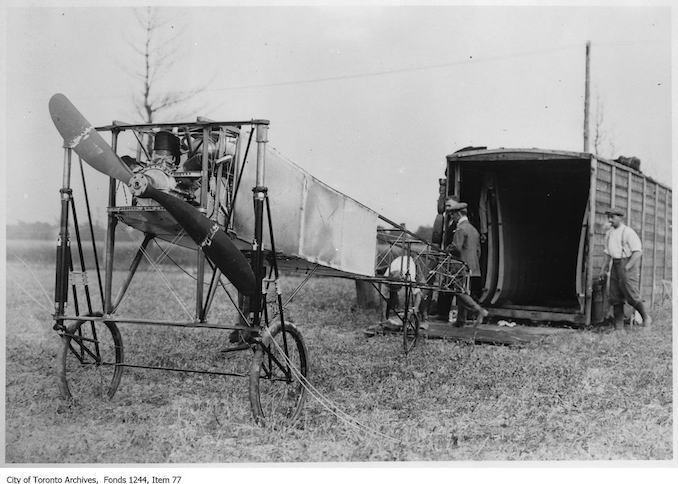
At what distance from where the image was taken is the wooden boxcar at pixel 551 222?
12.0 metres

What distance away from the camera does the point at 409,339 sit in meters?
10.8

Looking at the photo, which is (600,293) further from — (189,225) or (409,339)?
(189,225)

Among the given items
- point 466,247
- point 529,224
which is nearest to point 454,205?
point 466,247

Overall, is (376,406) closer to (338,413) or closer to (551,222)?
(338,413)

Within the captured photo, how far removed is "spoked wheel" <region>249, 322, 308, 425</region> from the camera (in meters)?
5.80

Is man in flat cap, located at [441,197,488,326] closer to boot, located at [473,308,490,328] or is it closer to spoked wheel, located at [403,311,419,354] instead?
boot, located at [473,308,490,328]

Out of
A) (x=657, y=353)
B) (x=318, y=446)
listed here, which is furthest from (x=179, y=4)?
(x=657, y=353)

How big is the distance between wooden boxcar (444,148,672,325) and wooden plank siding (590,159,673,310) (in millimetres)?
19

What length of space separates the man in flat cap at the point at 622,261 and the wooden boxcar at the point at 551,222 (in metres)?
0.19

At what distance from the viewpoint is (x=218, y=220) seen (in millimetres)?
6379

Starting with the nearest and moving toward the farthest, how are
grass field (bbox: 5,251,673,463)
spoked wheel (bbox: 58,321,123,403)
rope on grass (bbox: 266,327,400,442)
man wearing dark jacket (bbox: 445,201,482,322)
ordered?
grass field (bbox: 5,251,673,463), rope on grass (bbox: 266,327,400,442), spoked wheel (bbox: 58,321,123,403), man wearing dark jacket (bbox: 445,201,482,322)

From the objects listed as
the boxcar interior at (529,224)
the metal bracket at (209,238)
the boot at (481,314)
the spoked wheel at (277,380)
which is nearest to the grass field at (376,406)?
the spoked wheel at (277,380)

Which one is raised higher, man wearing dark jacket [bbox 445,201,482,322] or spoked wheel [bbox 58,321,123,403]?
man wearing dark jacket [bbox 445,201,482,322]

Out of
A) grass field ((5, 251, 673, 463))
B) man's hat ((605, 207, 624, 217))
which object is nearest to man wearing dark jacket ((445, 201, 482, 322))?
grass field ((5, 251, 673, 463))
